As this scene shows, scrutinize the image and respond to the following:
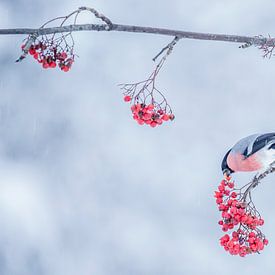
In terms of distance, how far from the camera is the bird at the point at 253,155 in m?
4.35

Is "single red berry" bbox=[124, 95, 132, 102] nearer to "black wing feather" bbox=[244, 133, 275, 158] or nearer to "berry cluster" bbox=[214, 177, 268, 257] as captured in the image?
"berry cluster" bbox=[214, 177, 268, 257]

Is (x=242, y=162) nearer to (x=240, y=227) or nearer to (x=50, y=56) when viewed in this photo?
(x=240, y=227)

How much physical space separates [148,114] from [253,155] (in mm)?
1728

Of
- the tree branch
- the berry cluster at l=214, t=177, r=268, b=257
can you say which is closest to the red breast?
the berry cluster at l=214, t=177, r=268, b=257

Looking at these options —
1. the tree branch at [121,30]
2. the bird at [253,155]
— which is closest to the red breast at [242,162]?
the bird at [253,155]

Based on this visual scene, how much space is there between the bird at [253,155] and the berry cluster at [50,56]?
1.89 metres

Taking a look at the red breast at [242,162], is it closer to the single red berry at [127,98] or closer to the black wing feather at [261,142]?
the black wing feather at [261,142]

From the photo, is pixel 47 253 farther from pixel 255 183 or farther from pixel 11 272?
pixel 255 183

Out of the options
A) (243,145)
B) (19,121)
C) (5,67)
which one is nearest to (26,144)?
(19,121)

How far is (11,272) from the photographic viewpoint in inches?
567

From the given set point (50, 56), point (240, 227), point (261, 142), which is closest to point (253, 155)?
point (261, 142)

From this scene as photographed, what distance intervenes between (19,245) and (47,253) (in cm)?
152

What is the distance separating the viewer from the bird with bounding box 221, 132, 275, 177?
4.35m

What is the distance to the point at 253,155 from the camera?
447 cm
